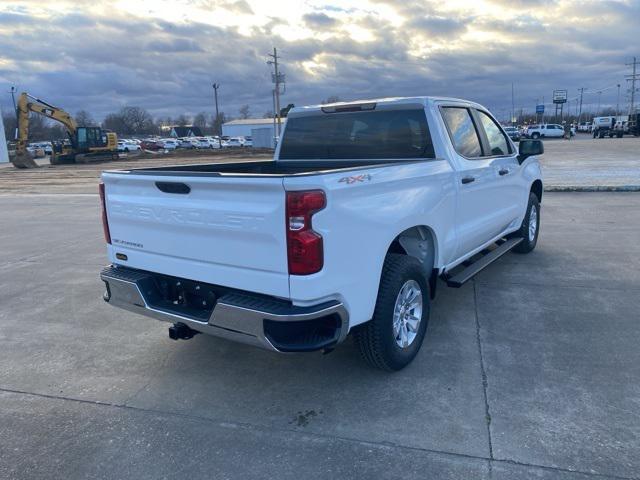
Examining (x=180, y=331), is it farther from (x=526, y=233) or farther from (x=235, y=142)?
(x=235, y=142)

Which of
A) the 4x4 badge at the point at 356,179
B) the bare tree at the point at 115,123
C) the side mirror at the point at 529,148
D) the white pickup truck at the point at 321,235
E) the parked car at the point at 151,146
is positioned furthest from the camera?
the bare tree at the point at 115,123

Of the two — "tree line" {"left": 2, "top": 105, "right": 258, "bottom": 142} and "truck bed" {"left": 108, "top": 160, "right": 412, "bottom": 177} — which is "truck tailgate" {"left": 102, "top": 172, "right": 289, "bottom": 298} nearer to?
"truck bed" {"left": 108, "top": 160, "right": 412, "bottom": 177}

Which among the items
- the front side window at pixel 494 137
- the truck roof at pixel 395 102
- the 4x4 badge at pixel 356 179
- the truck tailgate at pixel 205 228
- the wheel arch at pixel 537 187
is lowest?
the wheel arch at pixel 537 187

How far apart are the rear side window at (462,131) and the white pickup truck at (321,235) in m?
0.03

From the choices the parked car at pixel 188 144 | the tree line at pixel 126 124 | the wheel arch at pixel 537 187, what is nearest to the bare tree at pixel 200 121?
the tree line at pixel 126 124

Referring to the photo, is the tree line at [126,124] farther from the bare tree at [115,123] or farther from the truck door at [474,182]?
the truck door at [474,182]

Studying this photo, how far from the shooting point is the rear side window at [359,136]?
4.68 metres

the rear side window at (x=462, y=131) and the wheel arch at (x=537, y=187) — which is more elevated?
the rear side window at (x=462, y=131)

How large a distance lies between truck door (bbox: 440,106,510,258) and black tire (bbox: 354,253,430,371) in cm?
114

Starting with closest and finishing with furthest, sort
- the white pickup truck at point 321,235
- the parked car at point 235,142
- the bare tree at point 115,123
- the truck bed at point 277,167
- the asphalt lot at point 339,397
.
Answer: the asphalt lot at point 339,397, the white pickup truck at point 321,235, the truck bed at point 277,167, the parked car at point 235,142, the bare tree at point 115,123

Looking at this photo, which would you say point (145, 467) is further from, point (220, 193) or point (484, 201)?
point (484, 201)

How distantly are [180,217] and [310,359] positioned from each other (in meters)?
1.61

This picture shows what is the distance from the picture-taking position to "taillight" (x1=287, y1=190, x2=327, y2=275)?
9.57 ft

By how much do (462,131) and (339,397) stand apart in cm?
293
